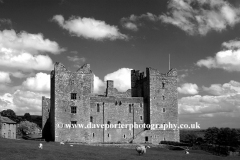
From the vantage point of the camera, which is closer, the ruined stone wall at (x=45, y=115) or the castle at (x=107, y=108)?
the castle at (x=107, y=108)

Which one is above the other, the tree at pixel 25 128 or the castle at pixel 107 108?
the castle at pixel 107 108

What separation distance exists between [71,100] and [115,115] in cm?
899

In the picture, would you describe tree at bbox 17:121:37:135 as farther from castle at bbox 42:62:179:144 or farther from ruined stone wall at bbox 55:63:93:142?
ruined stone wall at bbox 55:63:93:142

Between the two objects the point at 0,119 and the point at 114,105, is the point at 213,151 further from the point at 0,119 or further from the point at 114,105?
the point at 0,119

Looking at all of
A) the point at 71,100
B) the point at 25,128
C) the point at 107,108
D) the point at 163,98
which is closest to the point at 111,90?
the point at 107,108

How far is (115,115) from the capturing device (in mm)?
58812

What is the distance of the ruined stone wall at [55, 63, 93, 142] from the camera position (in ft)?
179

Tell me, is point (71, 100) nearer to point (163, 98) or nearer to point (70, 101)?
point (70, 101)

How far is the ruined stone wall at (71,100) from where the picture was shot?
179 feet

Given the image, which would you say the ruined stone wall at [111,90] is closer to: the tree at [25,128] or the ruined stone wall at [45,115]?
the ruined stone wall at [45,115]

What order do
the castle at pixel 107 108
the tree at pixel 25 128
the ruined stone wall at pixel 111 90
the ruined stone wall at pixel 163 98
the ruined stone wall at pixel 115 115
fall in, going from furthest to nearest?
1. the tree at pixel 25 128
2. the ruined stone wall at pixel 111 90
3. the ruined stone wall at pixel 163 98
4. the ruined stone wall at pixel 115 115
5. the castle at pixel 107 108

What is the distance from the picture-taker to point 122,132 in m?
59.0

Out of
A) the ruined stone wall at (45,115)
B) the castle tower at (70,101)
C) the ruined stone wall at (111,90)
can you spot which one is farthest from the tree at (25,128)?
the castle tower at (70,101)

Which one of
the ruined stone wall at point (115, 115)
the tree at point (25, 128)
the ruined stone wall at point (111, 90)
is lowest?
the tree at point (25, 128)
